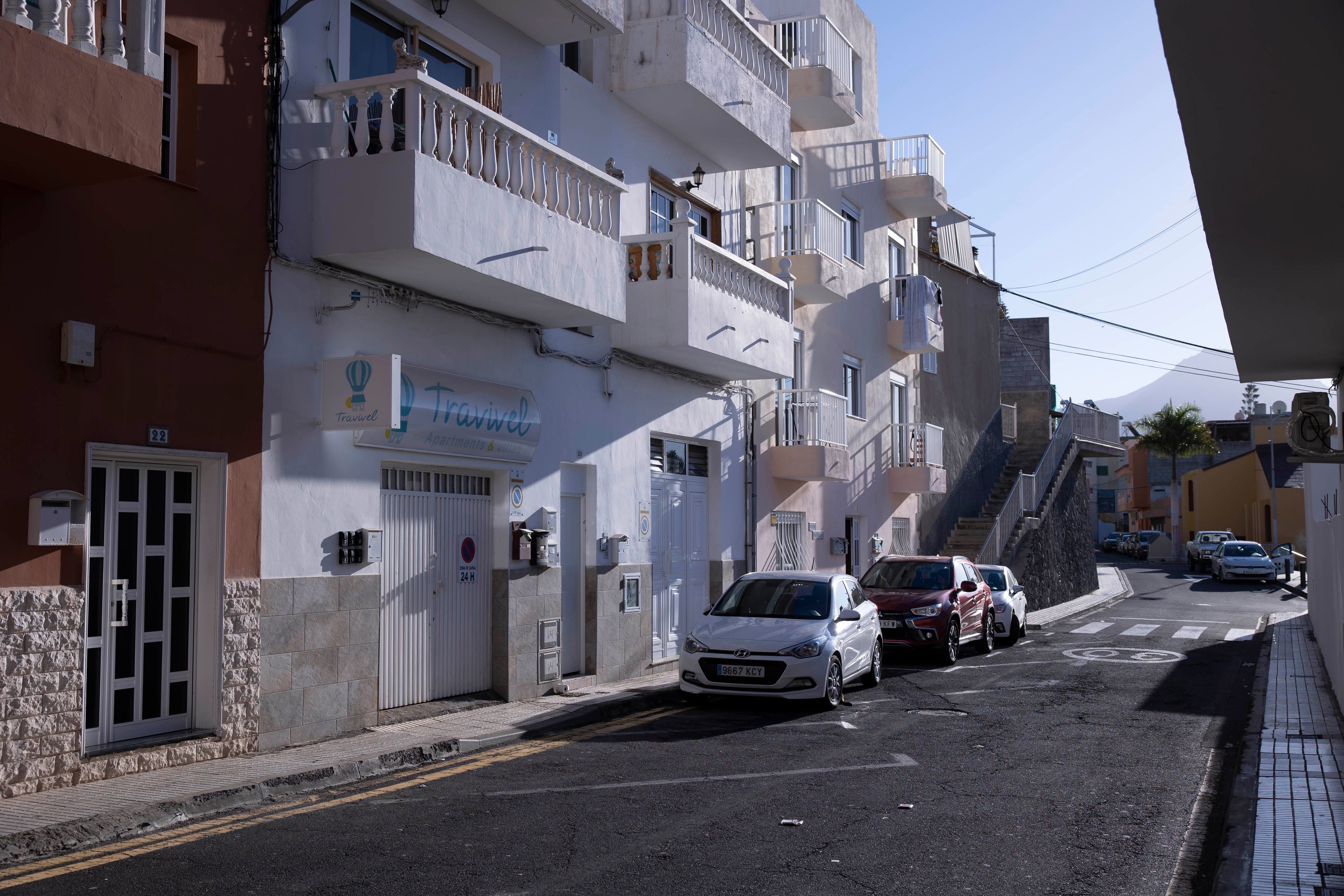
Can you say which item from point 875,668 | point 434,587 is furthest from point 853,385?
point 434,587

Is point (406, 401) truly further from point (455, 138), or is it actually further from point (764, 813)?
point (764, 813)

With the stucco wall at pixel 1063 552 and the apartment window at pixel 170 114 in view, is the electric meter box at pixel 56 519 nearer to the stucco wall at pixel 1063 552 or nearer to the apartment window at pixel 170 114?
the apartment window at pixel 170 114

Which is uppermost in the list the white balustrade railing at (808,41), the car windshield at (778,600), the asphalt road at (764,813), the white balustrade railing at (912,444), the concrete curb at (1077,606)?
the white balustrade railing at (808,41)

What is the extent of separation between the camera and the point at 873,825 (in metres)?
7.63

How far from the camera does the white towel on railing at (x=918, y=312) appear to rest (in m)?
27.5

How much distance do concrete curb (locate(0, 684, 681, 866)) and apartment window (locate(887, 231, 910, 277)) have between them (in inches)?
710

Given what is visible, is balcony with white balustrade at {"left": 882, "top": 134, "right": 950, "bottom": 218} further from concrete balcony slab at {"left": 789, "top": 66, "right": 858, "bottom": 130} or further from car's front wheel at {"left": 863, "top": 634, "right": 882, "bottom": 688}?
car's front wheel at {"left": 863, "top": 634, "right": 882, "bottom": 688}

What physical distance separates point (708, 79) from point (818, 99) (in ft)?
20.2

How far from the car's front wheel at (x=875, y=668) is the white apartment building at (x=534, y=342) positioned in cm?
321

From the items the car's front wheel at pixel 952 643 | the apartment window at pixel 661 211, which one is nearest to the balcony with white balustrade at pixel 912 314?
the apartment window at pixel 661 211

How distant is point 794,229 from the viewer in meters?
21.5

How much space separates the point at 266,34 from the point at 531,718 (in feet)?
23.3

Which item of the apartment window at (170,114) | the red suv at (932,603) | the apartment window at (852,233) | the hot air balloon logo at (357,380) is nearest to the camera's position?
the apartment window at (170,114)

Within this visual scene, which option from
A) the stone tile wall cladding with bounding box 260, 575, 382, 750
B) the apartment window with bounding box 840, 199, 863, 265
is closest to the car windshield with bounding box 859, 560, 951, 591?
the apartment window with bounding box 840, 199, 863, 265
